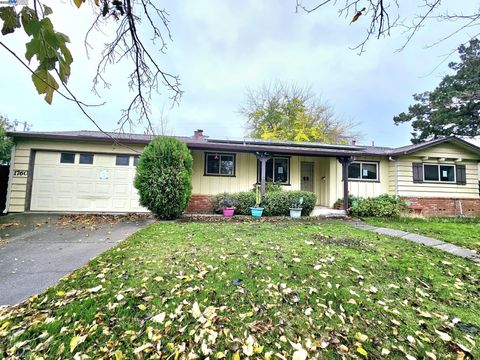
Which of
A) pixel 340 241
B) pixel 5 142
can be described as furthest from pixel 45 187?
pixel 340 241

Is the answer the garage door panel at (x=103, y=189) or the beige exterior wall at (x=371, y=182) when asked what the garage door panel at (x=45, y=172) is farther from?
the beige exterior wall at (x=371, y=182)

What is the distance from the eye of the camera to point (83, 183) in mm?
8148

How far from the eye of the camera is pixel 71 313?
2.02m

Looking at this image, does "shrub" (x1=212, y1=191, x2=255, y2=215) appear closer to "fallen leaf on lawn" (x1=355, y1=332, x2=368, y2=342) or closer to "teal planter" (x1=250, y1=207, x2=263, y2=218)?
"teal planter" (x1=250, y1=207, x2=263, y2=218)

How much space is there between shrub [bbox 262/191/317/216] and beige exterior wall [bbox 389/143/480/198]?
4608 millimetres

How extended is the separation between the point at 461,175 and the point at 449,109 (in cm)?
900

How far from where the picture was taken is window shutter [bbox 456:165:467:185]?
10.4m

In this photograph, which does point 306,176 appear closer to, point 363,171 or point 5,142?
point 363,171

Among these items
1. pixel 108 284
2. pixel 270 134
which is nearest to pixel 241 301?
pixel 108 284

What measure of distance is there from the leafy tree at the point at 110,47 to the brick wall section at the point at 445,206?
11369 mm

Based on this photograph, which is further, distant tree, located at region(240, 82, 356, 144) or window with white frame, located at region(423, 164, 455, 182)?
distant tree, located at region(240, 82, 356, 144)

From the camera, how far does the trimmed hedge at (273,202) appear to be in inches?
335

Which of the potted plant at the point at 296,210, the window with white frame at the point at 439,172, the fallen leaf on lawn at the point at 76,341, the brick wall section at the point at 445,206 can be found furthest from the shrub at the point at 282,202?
the fallen leaf on lawn at the point at 76,341

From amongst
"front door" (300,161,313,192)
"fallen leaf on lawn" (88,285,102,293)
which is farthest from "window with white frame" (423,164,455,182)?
"fallen leaf on lawn" (88,285,102,293)
